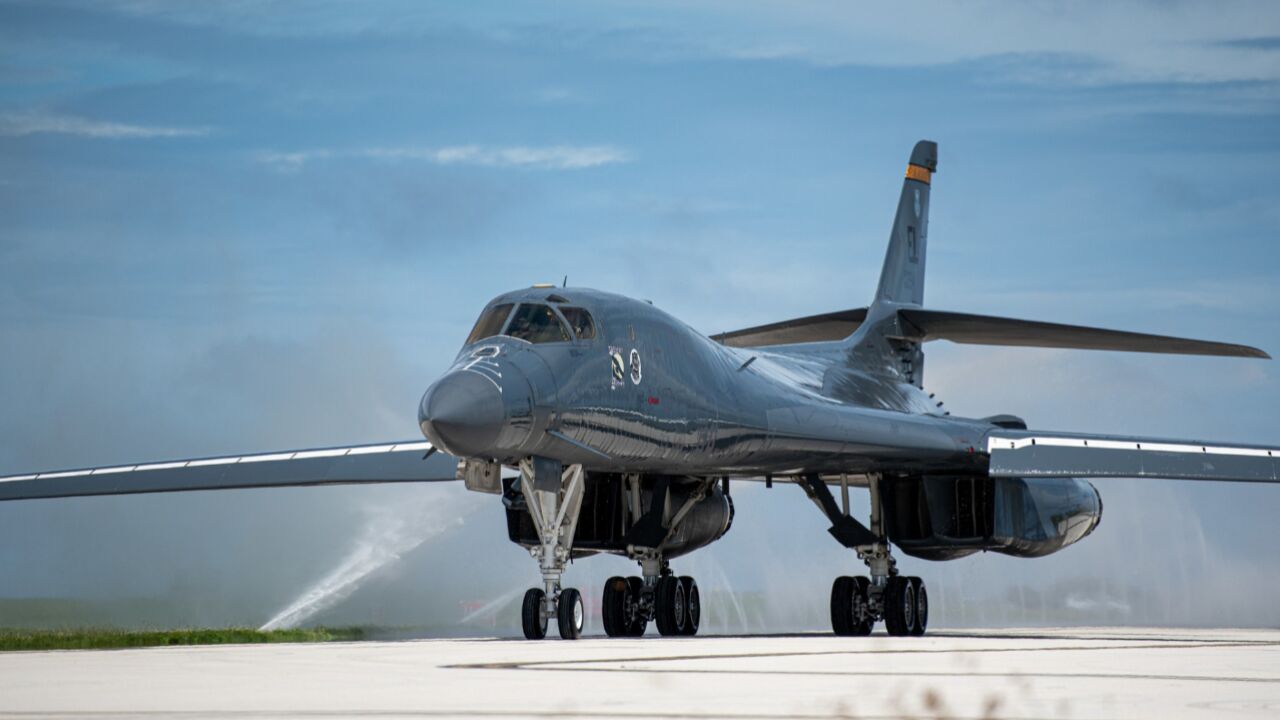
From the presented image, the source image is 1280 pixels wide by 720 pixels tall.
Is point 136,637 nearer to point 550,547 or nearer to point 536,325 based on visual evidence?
point 550,547

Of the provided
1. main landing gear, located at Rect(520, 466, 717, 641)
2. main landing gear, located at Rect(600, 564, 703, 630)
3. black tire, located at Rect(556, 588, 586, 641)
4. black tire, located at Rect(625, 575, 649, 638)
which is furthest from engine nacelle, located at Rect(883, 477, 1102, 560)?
black tire, located at Rect(556, 588, 586, 641)

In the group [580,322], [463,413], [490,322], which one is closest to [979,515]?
[580,322]

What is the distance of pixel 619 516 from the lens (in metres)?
17.5

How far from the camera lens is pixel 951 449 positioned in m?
18.3

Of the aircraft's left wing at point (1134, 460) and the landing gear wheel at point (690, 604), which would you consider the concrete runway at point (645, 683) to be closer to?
the landing gear wheel at point (690, 604)

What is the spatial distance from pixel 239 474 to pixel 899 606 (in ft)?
25.4

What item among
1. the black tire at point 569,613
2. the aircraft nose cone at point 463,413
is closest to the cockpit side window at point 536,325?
the aircraft nose cone at point 463,413

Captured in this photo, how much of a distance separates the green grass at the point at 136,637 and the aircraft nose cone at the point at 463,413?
464 cm

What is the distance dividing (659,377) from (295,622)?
308 inches

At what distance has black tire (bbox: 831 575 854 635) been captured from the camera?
1844 cm

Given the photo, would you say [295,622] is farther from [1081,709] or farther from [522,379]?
[1081,709]

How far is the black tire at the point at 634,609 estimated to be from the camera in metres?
16.8

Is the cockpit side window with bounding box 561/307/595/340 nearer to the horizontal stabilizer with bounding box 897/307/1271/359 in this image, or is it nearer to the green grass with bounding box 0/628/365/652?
the green grass with bounding box 0/628/365/652

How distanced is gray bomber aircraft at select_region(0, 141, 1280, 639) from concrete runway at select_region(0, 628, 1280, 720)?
11.8 feet
